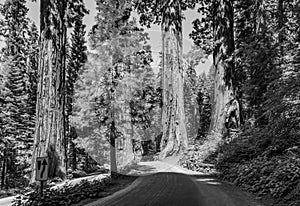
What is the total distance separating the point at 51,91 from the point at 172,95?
5578 mm

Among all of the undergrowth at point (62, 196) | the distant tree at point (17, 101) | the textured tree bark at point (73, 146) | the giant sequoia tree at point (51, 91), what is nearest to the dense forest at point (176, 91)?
the giant sequoia tree at point (51, 91)

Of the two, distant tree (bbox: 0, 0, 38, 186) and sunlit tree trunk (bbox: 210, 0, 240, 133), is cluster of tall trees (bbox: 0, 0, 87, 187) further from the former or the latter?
sunlit tree trunk (bbox: 210, 0, 240, 133)

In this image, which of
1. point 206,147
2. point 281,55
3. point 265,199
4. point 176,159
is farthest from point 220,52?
point 265,199

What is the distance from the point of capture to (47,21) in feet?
29.8

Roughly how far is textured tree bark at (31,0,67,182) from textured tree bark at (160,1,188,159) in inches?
188

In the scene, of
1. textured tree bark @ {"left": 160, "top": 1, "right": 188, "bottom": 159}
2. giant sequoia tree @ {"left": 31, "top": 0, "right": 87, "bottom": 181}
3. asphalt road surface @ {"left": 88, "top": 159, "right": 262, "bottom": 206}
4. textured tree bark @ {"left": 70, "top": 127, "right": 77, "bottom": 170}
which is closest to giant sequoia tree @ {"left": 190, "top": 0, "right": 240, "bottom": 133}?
textured tree bark @ {"left": 160, "top": 1, "right": 188, "bottom": 159}

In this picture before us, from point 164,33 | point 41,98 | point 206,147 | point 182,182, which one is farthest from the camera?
point 164,33

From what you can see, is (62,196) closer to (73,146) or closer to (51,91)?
(51,91)

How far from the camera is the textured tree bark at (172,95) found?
11953 mm

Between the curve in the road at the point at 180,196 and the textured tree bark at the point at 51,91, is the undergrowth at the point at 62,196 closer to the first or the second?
the curve in the road at the point at 180,196

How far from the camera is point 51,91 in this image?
344 inches

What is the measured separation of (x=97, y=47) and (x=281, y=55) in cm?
781

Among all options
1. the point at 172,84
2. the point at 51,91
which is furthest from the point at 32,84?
the point at 51,91

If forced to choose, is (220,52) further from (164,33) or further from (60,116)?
(60,116)
